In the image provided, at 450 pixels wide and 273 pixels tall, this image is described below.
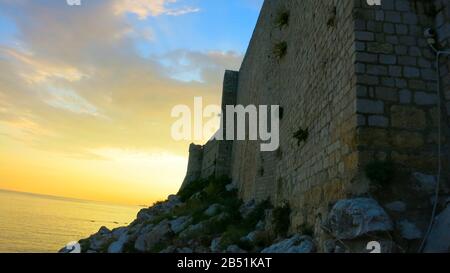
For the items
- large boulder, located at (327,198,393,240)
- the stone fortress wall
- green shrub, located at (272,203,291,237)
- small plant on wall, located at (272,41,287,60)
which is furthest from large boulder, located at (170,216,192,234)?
large boulder, located at (327,198,393,240)

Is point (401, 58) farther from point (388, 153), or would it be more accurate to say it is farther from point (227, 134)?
point (227, 134)

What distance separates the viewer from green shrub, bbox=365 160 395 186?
4.93 m

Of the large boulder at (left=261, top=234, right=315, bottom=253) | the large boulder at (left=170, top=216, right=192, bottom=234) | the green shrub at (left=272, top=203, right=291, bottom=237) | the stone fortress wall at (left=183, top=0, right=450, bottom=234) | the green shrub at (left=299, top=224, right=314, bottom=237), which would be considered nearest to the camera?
the stone fortress wall at (left=183, top=0, right=450, bottom=234)

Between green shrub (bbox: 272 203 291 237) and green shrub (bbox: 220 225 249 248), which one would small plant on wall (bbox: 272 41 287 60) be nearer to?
green shrub (bbox: 272 203 291 237)

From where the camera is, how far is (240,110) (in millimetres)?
20875

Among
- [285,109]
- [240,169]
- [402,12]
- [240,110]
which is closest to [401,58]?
[402,12]

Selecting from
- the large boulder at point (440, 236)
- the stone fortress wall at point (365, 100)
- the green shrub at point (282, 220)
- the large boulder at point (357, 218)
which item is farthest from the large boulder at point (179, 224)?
the large boulder at point (440, 236)

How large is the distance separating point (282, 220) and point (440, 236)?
4158 mm

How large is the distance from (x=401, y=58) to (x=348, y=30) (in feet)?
2.84

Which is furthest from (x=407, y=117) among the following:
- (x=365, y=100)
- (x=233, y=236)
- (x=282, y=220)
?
(x=233, y=236)

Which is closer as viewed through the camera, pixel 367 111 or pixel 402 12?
pixel 367 111

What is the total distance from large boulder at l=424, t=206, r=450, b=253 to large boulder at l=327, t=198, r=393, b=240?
0.48m

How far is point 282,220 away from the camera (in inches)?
331

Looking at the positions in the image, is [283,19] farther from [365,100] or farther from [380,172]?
[380,172]
